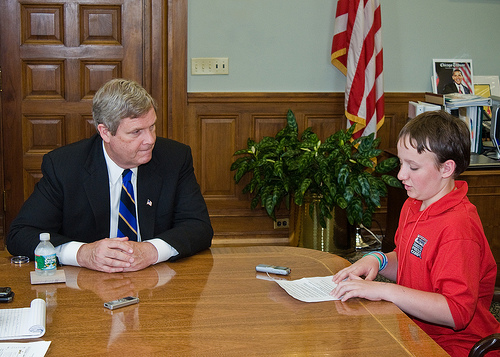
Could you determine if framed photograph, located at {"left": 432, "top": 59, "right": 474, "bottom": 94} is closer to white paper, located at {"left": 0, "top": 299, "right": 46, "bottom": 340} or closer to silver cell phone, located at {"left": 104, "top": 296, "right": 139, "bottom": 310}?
silver cell phone, located at {"left": 104, "top": 296, "right": 139, "bottom": 310}

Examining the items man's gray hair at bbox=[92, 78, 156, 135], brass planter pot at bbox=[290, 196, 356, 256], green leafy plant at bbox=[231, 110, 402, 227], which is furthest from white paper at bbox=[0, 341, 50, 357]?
brass planter pot at bbox=[290, 196, 356, 256]

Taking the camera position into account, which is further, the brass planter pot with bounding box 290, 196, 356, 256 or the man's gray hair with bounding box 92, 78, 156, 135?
the brass planter pot with bounding box 290, 196, 356, 256

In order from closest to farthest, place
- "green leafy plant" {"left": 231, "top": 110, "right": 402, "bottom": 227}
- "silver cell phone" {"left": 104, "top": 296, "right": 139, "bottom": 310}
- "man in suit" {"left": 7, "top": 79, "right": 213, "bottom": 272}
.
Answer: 1. "silver cell phone" {"left": 104, "top": 296, "right": 139, "bottom": 310}
2. "man in suit" {"left": 7, "top": 79, "right": 213, "bottom": 272}
3. "green leafy plant" {"left": 231, "top": 110, "right": 402, "bottom": 227}

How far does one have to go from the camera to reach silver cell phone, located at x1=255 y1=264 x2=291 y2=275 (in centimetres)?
172

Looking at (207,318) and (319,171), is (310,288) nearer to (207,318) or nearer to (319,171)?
(207,318)

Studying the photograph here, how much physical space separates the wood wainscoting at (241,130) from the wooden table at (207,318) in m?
2.47

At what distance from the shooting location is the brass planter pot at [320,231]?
3877 millimetres

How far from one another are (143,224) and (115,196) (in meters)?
0.15

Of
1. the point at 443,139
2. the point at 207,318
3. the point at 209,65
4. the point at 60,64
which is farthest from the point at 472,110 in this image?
the point at 207,318

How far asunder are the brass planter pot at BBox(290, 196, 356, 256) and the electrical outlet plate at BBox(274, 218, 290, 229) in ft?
1.04

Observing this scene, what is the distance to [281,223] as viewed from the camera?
4355mm

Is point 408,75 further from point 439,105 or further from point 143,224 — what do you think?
point 143,224

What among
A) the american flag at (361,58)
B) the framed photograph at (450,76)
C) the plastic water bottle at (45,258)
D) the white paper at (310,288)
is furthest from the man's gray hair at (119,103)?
the framed photograph at (450,76)

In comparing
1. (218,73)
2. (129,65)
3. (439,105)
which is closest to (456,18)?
(439,105)
